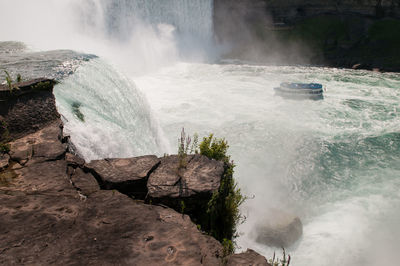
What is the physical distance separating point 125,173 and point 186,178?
1.04 meters

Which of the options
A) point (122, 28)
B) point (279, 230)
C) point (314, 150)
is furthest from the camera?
point (122, 28)

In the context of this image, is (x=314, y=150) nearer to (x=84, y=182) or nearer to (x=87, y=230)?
(x=84, y=182)

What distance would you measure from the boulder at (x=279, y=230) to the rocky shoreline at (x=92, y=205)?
559 centimetres

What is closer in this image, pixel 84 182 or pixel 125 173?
pixel 84 182

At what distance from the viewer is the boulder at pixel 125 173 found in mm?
4945

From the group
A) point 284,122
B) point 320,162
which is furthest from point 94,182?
point 284,122

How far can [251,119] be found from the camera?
1939 centimetres

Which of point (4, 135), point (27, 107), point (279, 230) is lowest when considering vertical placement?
point (279, 230)

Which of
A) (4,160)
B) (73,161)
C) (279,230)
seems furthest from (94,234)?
(279,230)

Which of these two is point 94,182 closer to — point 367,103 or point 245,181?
point 245,181

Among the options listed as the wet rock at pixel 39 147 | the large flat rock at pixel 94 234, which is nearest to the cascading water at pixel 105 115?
the wet rock at pixel 39 147

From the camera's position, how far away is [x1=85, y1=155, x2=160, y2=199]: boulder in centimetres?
495

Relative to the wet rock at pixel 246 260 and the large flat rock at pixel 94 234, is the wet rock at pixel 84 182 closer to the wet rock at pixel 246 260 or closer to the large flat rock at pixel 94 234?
the large flat rock at pixel 94 234

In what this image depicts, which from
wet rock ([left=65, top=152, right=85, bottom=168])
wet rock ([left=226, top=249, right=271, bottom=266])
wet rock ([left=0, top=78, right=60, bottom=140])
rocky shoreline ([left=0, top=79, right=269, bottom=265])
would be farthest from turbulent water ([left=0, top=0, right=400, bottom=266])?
wet rock ([left=226, top=249, right=271, bottom=266])
